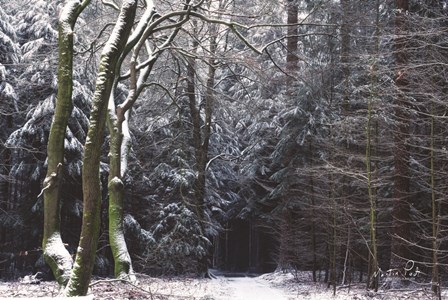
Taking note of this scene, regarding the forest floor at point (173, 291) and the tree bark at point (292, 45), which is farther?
the tree bark at point (292, 45)

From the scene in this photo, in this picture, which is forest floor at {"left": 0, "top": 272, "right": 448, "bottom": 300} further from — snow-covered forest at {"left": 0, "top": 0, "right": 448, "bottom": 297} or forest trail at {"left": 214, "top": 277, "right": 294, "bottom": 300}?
snow-covered forest at {"left": 0, "top": 0, "right": 448, "bottom": 297}

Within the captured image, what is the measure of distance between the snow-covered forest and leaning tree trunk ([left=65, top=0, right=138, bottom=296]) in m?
0.02

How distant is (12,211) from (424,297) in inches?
537

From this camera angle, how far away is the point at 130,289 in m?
7.65

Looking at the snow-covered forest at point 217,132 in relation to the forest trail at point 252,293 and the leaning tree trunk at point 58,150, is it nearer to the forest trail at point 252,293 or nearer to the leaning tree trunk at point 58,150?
the leaning tree trunk at point 58,150

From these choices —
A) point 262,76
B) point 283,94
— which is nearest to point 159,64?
point 262,76

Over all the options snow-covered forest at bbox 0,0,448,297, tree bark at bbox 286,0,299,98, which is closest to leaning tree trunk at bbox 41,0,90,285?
snow-covered forest at bbox 0,0,448,297

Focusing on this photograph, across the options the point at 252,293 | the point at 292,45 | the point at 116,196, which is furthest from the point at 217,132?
the point at 116,196

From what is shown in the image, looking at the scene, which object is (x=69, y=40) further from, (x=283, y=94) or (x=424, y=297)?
(x=283, y=94)

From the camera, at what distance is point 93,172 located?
17.6ft

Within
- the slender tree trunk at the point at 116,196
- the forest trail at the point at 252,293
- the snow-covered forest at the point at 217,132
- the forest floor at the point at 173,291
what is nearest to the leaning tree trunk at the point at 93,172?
the snow-covered forest at the point at 217,132

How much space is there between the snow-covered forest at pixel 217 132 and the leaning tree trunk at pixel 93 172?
17mm

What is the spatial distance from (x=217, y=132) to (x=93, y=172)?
1908 centimetres

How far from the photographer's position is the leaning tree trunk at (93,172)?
5.23 m
